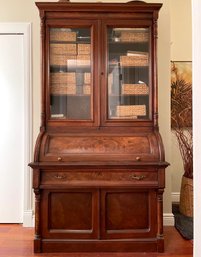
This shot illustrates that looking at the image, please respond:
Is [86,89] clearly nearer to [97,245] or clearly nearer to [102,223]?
[102,223]

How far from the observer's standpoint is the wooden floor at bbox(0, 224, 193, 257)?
2.45 metres

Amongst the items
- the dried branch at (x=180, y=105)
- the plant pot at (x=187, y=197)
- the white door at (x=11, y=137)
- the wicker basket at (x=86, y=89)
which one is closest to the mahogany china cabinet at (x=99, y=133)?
the wicker basket at (x=86, y=89)

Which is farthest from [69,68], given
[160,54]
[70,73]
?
[160,54]

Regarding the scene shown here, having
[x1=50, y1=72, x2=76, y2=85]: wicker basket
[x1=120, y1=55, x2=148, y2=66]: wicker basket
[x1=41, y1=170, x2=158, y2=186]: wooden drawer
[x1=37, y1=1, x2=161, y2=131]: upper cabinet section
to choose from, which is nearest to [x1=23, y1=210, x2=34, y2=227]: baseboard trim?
[x1=41, y1=170, x2=158, y2=186]: wooden drawer

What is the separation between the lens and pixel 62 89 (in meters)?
2.77

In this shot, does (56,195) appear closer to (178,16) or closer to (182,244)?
(182,244)

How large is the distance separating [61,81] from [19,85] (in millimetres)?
668

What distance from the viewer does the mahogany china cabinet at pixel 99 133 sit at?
8.11 ft

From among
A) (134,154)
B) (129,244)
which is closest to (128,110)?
(134,154)

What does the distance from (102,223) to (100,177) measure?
0.43 m

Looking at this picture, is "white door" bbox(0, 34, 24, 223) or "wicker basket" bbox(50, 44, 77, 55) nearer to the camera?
"wicker basket" bbox(50, 44, 77, 55)

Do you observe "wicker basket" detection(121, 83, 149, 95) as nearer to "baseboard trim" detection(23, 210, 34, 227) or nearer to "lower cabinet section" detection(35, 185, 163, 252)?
"lower cabinet section" detection(35, 185, 163, 252)

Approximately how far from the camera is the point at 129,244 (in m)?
2.50

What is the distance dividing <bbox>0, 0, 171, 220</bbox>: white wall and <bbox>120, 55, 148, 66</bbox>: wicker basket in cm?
41
